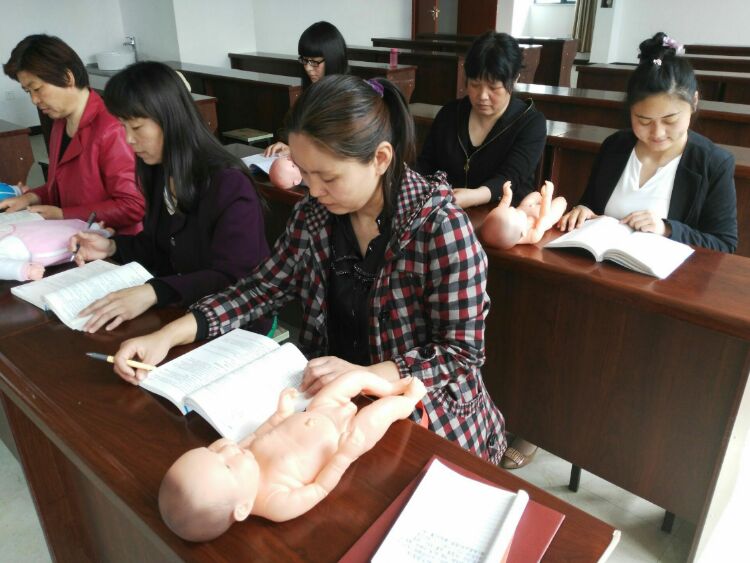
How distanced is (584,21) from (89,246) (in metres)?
12.3

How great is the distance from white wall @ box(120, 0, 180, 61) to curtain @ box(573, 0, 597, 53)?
810 cm

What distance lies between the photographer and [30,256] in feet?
5.31

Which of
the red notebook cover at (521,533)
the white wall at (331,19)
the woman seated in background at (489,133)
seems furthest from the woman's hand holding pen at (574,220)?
the white wall at (331,19)

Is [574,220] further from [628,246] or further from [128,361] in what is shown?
[128,361]

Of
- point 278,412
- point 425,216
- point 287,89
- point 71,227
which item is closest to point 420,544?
point 278,412

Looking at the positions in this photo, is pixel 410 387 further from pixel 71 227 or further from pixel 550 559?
pixel 71 227

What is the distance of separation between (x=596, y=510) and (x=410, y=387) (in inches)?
47.7

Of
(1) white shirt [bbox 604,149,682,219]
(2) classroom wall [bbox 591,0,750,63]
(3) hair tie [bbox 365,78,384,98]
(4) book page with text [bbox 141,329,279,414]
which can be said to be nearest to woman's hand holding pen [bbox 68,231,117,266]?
(4) book page with text [bbox 141,329,279,414]

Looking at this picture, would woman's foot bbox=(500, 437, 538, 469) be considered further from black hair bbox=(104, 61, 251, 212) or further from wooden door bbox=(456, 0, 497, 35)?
wooden door bbox=(456, 0, 497, 35)

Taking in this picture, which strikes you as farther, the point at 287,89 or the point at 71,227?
the point at 287,89

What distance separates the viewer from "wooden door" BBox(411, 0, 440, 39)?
9547 millimetres

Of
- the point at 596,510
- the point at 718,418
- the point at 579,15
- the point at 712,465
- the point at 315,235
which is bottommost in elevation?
the point at 596,510

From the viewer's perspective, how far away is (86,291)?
1.42m

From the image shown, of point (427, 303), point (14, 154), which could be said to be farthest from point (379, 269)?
point (14, 154)
